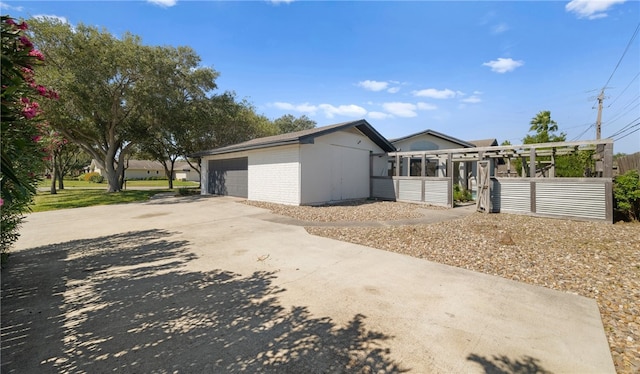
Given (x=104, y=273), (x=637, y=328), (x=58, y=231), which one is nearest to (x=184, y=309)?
(x=104, y=273)

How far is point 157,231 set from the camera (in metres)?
8.19

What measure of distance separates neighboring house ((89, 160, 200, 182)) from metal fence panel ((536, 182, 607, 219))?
61.2m

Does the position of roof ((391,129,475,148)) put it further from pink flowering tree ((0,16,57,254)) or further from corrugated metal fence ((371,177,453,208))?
pink flowering tree ((0,16,57,254))

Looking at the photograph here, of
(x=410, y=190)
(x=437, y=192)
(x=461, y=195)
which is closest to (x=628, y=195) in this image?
(x=437, y=192)

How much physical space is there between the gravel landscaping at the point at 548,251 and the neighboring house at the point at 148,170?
60.1 metres

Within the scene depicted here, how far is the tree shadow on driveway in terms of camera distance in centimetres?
244

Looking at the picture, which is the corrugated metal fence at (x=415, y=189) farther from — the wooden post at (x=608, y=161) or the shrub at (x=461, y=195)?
the wooden post at (x=608, y=161)

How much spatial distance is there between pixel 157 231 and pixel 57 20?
1839cm

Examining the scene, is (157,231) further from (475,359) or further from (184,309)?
(475,359)

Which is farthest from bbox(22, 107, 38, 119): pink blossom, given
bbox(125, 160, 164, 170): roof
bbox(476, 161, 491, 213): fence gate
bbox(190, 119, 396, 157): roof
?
bbox(125, 160, 164, 170): roof

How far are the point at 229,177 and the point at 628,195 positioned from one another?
18719 millimetres

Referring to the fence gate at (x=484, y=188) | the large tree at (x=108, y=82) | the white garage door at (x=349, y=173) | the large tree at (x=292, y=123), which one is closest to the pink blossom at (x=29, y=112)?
the white garage door at (x=349, y=173)

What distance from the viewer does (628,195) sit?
A: 857 cm

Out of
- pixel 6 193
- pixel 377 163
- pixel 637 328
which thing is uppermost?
pixel 377 163
